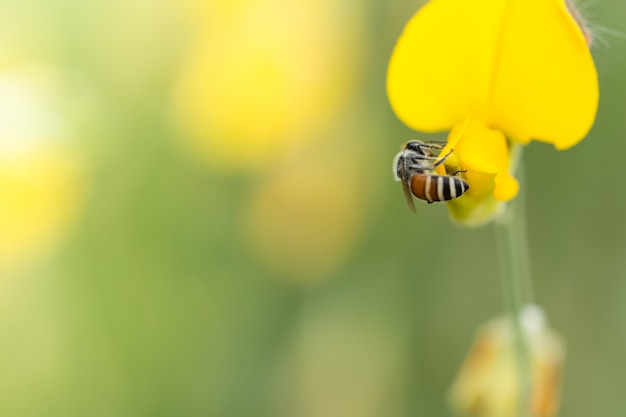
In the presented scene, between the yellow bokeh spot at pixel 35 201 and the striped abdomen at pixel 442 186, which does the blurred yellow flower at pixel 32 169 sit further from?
the striped abdomen at pixel 442 186

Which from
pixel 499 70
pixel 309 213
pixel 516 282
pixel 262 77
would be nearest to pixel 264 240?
pixel 309 213

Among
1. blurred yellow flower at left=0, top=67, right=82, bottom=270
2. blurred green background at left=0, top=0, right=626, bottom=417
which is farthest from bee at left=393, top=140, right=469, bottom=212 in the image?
blurred yellow flower at left=0, top=67, right=82, bottom=270

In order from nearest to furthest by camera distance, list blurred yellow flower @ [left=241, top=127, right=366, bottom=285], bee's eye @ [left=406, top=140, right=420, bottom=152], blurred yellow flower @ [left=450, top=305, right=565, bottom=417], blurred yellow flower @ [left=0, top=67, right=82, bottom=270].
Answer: bee's eye @ [left=406, top=140, right=420, bottom=152], blurred yellow flower @ [left=450, top=305, right=565, bottom=417], blurred yellow flower @ [left=0, top=67, right=82, bottom=270], blurred yellow flower @ [left=241, top=127, right=366, bottom=285]

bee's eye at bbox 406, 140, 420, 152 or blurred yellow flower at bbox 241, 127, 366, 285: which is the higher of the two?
bee's eye at bbox 406, 140, 420, 152

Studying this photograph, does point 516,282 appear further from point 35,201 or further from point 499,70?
point 35,201

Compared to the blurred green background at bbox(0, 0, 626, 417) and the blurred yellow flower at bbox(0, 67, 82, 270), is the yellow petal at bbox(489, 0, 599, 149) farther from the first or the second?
the blurred yellow flower at bbox(0, 67, 82, 270)

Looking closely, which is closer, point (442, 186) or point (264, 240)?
point (442, 186)
